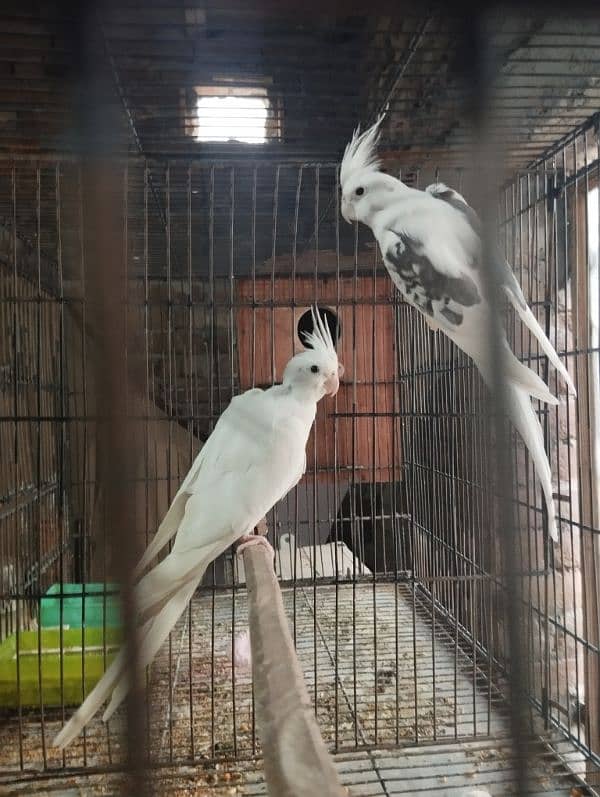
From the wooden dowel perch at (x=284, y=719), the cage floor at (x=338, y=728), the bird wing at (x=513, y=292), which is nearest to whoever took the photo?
the wooden dowel perch at (x=284, y=719)

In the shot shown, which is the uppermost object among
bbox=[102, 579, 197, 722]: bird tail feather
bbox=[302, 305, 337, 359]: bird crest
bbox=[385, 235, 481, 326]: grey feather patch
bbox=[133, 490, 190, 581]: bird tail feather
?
bbox=[385, 235, 481, 326]: grey feather patch

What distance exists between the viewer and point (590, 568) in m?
1.45

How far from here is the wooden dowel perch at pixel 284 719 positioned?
399 millimetres

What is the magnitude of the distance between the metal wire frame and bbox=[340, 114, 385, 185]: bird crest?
0.30ft

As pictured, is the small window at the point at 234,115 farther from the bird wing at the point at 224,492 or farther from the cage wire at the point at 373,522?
the bird wing at the point at 224,492

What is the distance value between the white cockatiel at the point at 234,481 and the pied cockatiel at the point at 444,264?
0.26m

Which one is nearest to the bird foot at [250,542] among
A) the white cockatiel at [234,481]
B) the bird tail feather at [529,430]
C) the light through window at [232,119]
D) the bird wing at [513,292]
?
the white cockatiel at [234,481]

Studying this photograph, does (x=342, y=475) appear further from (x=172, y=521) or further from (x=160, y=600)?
(x=160, y=600)

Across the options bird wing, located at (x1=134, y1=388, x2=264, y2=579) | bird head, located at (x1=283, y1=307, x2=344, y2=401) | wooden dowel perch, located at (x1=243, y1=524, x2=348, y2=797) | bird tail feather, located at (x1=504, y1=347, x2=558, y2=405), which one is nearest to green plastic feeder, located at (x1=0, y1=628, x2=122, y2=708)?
bird wing, located at (x1=134, y1=388, x2=264, y2=579)

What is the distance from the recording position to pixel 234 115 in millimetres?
1463

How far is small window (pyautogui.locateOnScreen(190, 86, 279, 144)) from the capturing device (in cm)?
140

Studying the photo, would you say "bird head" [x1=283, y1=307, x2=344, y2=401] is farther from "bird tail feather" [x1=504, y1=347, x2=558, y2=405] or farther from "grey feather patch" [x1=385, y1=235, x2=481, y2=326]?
"bird tail feather" [x1=504, y1=347, x2=558, y2=405]

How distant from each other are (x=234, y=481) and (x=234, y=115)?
2.64 ft

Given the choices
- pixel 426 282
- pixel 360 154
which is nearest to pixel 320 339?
pixel 426 282
